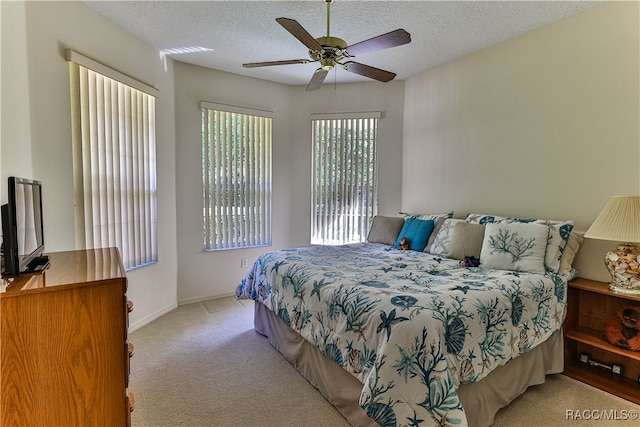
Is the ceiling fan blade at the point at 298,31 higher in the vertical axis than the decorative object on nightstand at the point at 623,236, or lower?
higher

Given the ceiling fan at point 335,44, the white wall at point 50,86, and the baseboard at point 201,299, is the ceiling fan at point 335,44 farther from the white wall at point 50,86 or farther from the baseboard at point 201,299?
the baseboard at point 201,299

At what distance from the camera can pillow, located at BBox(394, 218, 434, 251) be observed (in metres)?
3.32

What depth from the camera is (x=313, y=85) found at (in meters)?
2.83

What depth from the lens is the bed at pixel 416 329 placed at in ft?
4.87

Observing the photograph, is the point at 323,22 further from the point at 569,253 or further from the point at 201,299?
the point at 201,299

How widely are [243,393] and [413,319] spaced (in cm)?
134

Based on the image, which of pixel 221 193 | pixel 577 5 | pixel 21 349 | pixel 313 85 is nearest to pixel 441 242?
pixel 313 85

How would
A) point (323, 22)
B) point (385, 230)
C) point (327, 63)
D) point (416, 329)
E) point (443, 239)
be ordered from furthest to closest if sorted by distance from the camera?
point (385, 230) → point (443, 239) → point (323, 22) → point (327, 63) → point (416, 329)

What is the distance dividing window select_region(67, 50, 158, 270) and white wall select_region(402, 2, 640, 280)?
315 centimetres

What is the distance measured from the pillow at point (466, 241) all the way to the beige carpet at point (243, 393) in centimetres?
105

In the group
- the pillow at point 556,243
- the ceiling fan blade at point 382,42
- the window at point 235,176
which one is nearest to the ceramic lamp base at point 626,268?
the pillow at point 556,243

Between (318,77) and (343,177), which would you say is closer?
(318,77)

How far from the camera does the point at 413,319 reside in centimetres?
156

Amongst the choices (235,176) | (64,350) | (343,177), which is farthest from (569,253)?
(235,176)
